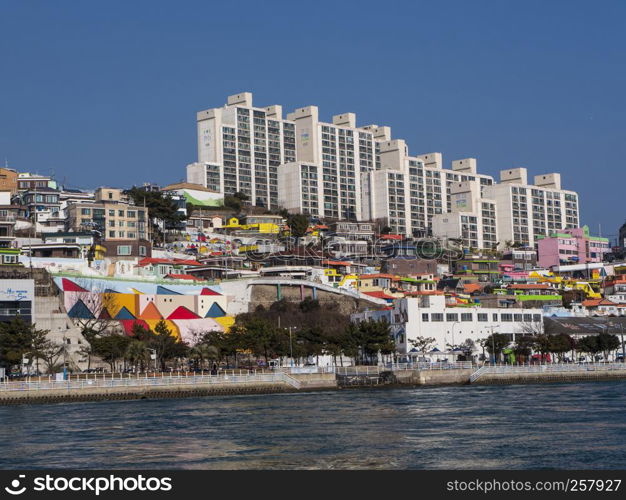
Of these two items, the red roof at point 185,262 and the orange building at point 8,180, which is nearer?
the red roof at point 185,262

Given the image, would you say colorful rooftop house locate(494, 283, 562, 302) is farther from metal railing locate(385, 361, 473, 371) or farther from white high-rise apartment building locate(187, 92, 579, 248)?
metal railing locate(385, 361, 473, 371)

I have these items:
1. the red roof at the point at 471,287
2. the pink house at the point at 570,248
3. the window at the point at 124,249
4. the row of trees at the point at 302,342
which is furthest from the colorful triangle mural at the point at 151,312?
the pink house at the point at 570,248

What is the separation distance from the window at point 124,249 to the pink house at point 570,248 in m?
73.2

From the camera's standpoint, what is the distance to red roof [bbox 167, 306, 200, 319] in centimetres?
10206

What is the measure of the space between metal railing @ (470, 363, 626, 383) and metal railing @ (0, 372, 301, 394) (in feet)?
52.9

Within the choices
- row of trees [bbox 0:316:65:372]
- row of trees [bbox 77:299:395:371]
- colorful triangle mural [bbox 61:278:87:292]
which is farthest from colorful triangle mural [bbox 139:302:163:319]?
row of trees [bbox 0:316:65:372]

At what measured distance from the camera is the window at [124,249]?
118875 mm

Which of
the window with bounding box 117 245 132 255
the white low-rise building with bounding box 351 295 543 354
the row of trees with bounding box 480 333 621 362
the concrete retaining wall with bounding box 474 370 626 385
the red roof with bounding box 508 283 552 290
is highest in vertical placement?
the window with bounding box 117 245 132 255

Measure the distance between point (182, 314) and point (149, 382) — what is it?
28.5 meters

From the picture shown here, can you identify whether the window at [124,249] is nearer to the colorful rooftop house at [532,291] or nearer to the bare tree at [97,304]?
the bare tree at [97,304]

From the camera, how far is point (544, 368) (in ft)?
293

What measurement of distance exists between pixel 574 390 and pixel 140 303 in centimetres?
4295
